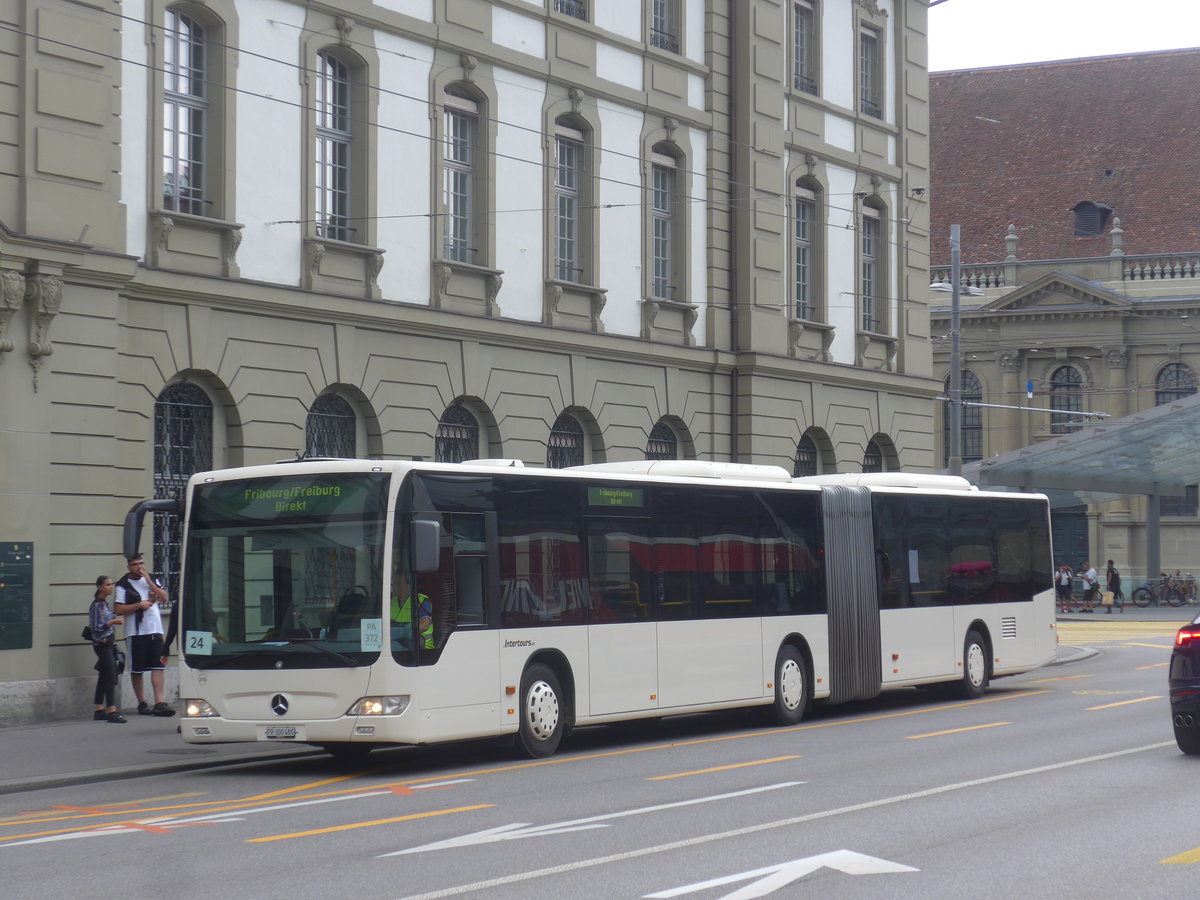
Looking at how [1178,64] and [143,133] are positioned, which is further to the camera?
[1178,64]

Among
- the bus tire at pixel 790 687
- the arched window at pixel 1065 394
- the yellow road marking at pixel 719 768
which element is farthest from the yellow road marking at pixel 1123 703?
the arched window at pixel 1065 394

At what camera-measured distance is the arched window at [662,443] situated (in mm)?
31094

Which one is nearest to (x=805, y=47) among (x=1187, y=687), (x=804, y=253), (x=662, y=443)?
(x=804, y=253)

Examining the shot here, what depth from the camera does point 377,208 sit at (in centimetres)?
2530

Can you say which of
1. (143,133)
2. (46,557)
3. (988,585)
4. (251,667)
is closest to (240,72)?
(143,133)

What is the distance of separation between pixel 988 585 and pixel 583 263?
27.7ft

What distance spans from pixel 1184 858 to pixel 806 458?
2460 centimetres

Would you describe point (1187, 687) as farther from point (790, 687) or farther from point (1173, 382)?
point (1173, 382)

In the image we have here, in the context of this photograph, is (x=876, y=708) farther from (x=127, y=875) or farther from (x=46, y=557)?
(x=127, y=875)

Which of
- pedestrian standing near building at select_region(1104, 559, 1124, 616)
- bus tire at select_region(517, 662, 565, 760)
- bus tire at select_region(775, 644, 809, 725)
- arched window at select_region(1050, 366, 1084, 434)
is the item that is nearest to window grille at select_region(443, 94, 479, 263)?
bus tire at select_region(775, 644, 809, 725)

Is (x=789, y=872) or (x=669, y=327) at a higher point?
(x=669, y=327)

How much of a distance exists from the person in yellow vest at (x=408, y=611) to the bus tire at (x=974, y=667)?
10507 mm

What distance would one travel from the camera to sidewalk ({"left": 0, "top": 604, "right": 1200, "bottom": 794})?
1565 centimetres

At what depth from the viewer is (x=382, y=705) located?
51.2ft
